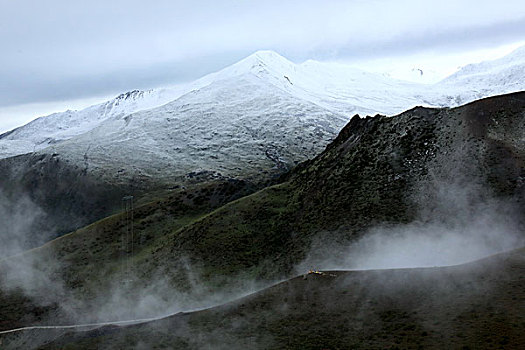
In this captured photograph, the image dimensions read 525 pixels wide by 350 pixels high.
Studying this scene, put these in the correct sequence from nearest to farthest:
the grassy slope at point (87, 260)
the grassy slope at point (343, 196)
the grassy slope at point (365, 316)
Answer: the grassy slope at point (365, 316), the grassy slope at point (343, 196), the grassy slope at point (87, 260)

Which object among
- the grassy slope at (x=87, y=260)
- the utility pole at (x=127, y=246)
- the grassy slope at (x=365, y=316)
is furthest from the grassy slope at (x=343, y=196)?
the grassy slope at (x=365, y=316)

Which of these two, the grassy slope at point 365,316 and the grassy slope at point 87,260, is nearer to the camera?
the grassy slope at point 365,316

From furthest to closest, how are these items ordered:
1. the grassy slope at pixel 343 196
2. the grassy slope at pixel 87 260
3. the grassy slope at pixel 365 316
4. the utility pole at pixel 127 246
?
the utility pole at pixel 127 246
the grassy slope at pixel 87 260
the grassy slope at pixel 343 196
the grassy slope at pixel 365 316

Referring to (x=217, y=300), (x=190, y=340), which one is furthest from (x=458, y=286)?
(x=217, y=300)

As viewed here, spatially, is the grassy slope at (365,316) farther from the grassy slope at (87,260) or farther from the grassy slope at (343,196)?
the grassy slope at (87,260)

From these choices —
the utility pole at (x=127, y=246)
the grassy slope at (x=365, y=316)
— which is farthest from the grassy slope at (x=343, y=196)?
the grassy slope at (x=365, y=316)

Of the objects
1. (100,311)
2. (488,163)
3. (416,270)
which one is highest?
(488,163)

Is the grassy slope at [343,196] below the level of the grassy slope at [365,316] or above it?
above

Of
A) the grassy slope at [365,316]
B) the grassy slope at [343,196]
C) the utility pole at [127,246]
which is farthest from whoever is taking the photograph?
the utility pole at [127,246]

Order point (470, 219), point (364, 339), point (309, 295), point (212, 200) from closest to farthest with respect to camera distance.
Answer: point (364, 339)
point (309, 295)
point (470, 219)
point (212, 200)

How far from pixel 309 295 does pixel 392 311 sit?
10191 mm

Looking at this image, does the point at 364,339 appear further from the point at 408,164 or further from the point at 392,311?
the point at 408,164

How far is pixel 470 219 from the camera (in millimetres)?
65688

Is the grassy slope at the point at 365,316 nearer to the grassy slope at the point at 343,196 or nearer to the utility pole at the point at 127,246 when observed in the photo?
the grassy slope at the point at 343,196
